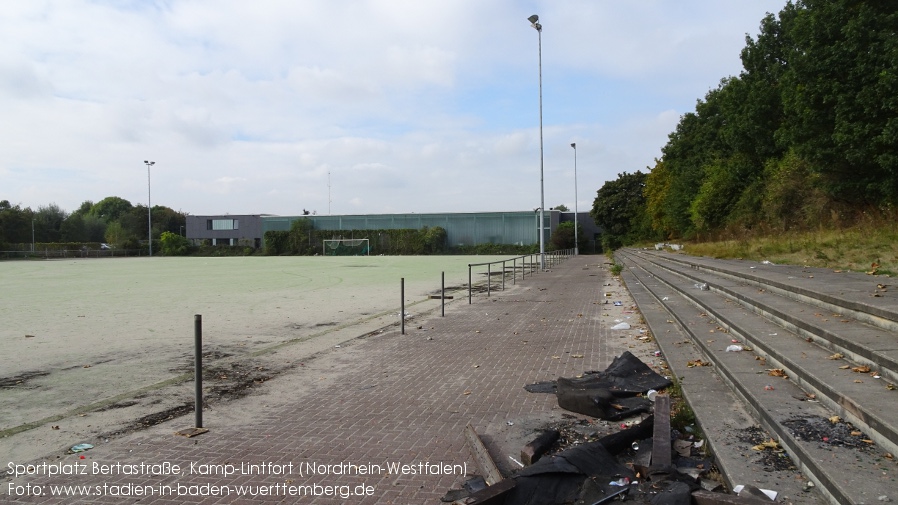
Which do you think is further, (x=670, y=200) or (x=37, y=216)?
(x=37, y=216)

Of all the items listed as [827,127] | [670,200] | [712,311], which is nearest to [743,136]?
[827,127]

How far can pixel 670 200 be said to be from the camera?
162ft

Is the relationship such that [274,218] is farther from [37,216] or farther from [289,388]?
[289,388]

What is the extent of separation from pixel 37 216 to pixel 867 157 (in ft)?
359

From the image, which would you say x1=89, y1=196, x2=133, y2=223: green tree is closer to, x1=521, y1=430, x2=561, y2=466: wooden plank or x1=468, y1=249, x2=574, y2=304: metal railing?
x1=468, y1=249, x2=574, y2=304: metal railing

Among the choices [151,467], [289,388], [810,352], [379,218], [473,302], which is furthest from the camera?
[379,218]

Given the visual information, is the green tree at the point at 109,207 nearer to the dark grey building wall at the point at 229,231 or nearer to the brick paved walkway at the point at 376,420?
the dark grey building wall at the point at 229,231

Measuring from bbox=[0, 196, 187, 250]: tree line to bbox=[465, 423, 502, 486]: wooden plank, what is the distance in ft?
306

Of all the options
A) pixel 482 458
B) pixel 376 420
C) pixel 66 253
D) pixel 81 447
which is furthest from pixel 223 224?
pixel 482 458

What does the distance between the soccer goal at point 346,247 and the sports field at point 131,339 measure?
193 feet

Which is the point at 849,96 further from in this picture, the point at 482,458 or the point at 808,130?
the point at 482,458

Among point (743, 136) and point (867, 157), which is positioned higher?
point (743, 136)

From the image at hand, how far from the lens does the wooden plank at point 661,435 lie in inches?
158

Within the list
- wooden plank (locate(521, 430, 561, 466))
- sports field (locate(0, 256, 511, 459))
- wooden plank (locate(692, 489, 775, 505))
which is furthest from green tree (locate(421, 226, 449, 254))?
wooden plank (locate(692, 489, 775, 505))
